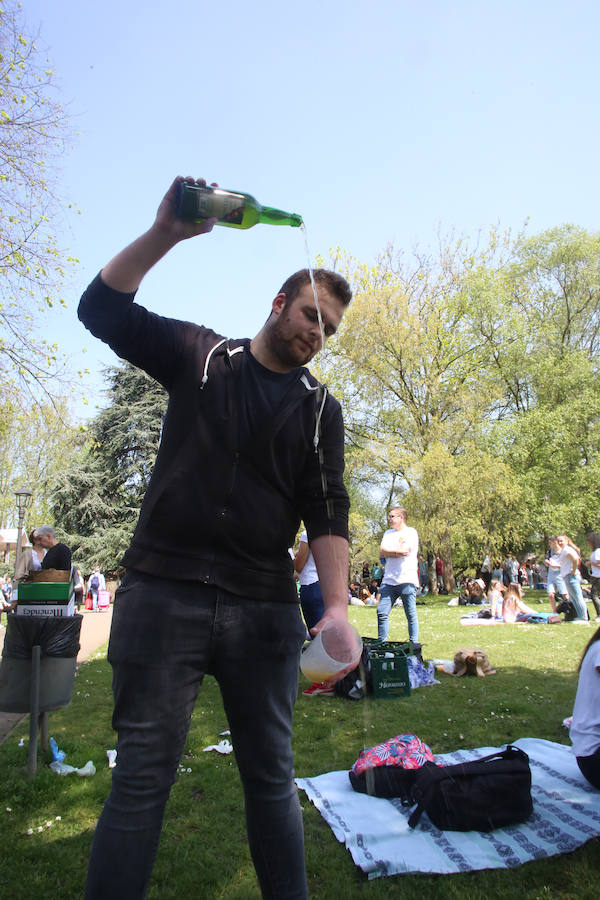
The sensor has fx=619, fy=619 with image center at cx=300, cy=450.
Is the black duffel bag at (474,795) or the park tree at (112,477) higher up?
the park tree at (112,477)

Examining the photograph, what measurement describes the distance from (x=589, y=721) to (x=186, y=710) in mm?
2786

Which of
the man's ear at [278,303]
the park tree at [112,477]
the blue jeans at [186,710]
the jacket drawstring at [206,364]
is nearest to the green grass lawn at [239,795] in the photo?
the blue jeans at [186,710]

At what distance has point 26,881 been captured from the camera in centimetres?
273

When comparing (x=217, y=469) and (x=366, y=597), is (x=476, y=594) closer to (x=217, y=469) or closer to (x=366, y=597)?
(x=366, y=597)

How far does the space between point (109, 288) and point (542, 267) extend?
30.0 meters

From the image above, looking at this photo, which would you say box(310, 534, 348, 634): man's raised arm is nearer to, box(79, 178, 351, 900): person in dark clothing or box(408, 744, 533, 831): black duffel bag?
box(79, 178, 351, 900): person in dark clothing

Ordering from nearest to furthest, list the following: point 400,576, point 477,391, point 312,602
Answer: point 312,602, point 400,576, point 477,391

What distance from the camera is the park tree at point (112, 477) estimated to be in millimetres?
33531

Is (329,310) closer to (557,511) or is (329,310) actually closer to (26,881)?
(26,881)

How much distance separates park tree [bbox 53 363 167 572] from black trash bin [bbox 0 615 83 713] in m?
29.9

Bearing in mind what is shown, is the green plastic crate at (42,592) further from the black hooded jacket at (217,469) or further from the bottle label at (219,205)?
the bottle label at (219,205)

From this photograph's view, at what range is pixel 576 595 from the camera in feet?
42.4

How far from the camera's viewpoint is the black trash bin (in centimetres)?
427

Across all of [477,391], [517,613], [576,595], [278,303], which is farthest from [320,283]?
[477,391]
